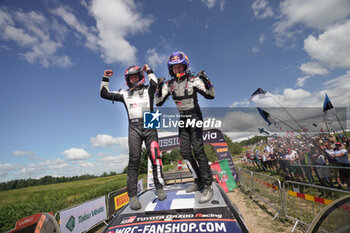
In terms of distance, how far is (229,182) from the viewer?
1145cm

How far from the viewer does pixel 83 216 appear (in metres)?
6.46

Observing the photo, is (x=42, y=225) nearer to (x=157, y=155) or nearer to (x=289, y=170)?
(x=157, y=155)

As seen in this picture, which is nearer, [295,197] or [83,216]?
[295,197]

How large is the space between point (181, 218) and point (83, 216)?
603 centimetres

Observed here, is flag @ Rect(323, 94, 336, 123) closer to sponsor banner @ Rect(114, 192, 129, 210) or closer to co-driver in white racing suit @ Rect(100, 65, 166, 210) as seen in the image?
co-driver in white racing suit @ Rect(100, 65, 166, 210)

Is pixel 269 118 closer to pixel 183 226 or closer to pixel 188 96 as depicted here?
pixel 188 96

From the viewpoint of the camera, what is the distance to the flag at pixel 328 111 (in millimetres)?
8680

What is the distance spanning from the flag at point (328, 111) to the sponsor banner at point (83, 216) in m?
11.6

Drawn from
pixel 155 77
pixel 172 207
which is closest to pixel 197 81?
pixel 155 77

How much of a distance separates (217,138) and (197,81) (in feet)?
37.1

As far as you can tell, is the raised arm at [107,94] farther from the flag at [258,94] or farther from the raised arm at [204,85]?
the flag at [258,94]

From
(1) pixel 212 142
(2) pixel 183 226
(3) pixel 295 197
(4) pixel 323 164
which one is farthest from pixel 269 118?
(2) pixel 183 226

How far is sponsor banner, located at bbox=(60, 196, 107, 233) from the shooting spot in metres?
5.66

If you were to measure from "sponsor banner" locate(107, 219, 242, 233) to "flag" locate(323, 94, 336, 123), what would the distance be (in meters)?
9.88
